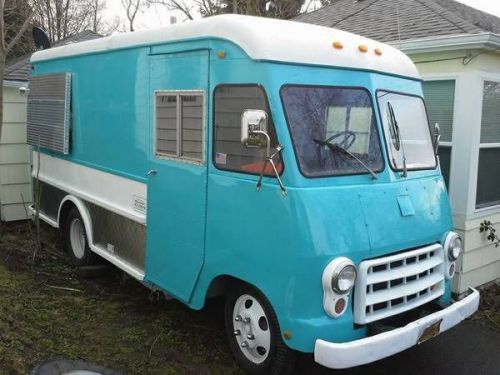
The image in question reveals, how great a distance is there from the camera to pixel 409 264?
3754mm

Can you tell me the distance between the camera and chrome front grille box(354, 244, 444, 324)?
3.43m

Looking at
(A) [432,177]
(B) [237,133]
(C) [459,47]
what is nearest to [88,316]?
(B) [237,133]

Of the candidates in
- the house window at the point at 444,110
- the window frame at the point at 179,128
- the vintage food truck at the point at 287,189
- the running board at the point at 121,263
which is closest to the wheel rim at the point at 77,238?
the running board at the point at 121,263

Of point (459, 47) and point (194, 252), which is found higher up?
point (459, 47)

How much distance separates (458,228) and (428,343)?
146cm

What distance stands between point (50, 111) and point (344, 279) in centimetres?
459

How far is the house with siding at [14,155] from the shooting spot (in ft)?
25.8

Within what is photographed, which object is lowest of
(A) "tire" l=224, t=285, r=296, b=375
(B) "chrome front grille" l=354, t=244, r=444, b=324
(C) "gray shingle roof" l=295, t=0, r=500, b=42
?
(A) "tire" l=224, t=285, r=296, b=375

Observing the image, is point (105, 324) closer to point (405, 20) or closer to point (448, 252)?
point (448, 252)

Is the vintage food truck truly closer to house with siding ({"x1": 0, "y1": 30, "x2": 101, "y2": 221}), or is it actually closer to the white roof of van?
the white roof of van

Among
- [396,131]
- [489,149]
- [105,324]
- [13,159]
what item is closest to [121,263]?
[105,324]

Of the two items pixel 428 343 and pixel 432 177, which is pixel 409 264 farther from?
pixel 428 343

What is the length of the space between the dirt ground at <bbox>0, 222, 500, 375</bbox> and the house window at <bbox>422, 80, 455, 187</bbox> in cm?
159

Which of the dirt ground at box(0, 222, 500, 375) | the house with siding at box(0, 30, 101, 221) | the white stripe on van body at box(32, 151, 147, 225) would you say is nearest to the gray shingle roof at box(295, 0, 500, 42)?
the dirt ground at box(0, 222, 500, 375)
